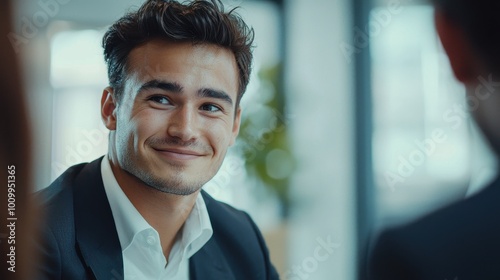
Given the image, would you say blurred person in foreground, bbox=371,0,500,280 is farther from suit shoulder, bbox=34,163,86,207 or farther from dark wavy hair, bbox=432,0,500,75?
suit shoulder, bbox=34,163,86,207

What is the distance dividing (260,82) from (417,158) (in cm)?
48

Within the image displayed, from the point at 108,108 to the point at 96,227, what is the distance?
28 cm

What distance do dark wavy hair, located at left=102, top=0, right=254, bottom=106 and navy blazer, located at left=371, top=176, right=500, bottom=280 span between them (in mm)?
601

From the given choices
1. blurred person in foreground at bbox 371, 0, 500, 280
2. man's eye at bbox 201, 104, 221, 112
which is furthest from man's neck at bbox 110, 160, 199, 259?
blurred person in foreground at bbox 371, 0, 500, 280

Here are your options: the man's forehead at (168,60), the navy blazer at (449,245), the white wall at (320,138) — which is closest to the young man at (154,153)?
the man's forehead at (168,60)

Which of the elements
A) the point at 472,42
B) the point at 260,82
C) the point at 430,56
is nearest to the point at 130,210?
the point at 260,82

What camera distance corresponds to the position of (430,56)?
6.22 ft

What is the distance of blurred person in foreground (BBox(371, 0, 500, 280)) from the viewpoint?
1.88 m

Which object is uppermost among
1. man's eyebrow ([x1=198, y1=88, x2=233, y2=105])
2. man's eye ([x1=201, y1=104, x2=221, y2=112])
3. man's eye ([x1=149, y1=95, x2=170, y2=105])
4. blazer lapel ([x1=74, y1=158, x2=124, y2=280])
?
man's eyebrow ([x1=198, y1=88, x2=233, y2=105])

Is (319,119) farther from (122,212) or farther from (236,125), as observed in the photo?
(122,212)

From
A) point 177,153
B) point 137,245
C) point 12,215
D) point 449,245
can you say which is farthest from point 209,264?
point 449,245

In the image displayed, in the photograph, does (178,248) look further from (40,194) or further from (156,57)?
(156,57)

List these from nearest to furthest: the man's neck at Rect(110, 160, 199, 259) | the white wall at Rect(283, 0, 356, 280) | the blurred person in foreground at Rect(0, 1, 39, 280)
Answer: the blurred person in foreground at Rect(0, 1, 39, 280) → the man's neck at Rect(110, 160, 199, 259) → the white wall at Rect(283, 0, 356, 280)

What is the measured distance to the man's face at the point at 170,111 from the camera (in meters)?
1.63
